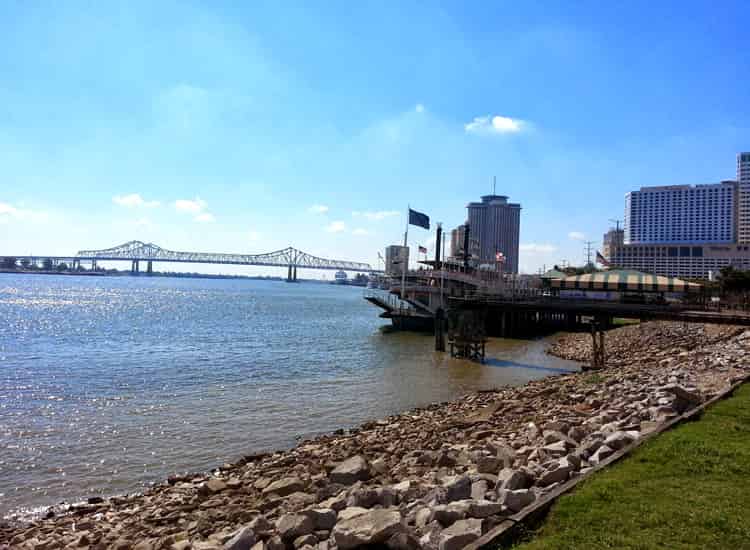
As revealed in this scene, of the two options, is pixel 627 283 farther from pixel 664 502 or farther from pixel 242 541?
pixel 242 541

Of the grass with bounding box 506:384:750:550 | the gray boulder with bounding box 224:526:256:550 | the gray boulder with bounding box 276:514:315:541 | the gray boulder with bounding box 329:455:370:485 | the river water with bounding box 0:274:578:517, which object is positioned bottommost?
the river water with bounding box 0:274:578:517

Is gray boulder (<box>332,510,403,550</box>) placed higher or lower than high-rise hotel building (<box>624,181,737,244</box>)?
lower

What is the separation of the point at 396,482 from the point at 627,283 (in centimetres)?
3363

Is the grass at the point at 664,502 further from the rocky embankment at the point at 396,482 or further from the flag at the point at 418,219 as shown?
the flag at the point at 418,219

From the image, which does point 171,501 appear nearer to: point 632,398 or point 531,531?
point 531,531

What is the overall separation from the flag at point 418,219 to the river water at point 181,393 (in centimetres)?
1706

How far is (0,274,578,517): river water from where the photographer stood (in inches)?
539

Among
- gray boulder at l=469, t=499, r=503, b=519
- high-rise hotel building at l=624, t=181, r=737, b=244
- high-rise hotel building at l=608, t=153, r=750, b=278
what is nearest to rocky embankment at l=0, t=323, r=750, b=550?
gray boulder at l=469, t=499, r=503, b=519

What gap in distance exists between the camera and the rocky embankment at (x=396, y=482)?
21.5 ft

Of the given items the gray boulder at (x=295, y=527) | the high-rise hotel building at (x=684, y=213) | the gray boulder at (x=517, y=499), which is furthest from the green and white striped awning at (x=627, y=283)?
the high-rise hotel building at (x=684, y=213)

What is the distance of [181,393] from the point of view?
71.8 ft

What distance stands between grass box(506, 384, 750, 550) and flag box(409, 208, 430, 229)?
50.5m

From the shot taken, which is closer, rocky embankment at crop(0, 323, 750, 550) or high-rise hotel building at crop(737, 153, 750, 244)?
rocky embankment at crop(0, 323, 750, 550)

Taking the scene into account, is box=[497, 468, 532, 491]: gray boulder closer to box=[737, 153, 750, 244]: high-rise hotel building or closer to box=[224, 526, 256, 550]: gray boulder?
box=[224, 526, 256, 550]: gray boulder
